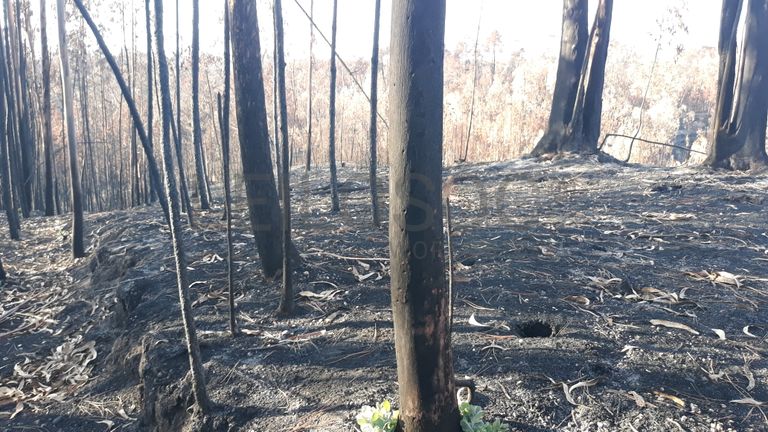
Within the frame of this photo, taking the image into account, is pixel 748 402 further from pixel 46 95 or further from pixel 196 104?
pixel 46 95

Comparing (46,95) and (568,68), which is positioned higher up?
(568,68)

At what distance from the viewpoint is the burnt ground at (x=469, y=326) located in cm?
234

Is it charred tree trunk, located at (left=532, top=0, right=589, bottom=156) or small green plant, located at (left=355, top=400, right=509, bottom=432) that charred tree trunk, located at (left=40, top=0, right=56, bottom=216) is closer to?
small green plant, located at (left=355, top=400, right=509, bottom=432)

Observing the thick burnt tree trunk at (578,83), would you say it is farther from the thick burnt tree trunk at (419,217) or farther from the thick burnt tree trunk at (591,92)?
the thick burnt tree trunk at (419,217)

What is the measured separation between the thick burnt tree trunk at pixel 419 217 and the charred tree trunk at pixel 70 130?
5.10 m

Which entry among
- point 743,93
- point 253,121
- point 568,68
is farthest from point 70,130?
point 743,93

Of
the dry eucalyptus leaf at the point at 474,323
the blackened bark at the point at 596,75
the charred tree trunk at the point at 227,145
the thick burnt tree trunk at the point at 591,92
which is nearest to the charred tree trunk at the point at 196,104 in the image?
the charred tree trunk at the point at 227,145

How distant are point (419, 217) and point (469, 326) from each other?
1565mm

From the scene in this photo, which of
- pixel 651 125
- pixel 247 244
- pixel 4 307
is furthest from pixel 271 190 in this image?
pixel 651 125

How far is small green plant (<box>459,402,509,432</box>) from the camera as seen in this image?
6.07ft

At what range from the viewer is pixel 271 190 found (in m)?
3.79

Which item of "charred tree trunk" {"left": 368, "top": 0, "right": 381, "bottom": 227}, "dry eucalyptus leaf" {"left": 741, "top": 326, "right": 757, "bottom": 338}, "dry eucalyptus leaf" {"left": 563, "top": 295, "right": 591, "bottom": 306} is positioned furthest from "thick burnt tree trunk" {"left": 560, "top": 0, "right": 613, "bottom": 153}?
"dry eucalyptus leaf" {"left": 741, "top": 326, "right": 757, "bottom": 338}

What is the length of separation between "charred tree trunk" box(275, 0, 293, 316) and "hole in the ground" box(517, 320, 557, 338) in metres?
1.46

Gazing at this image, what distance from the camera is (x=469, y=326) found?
3031mm
